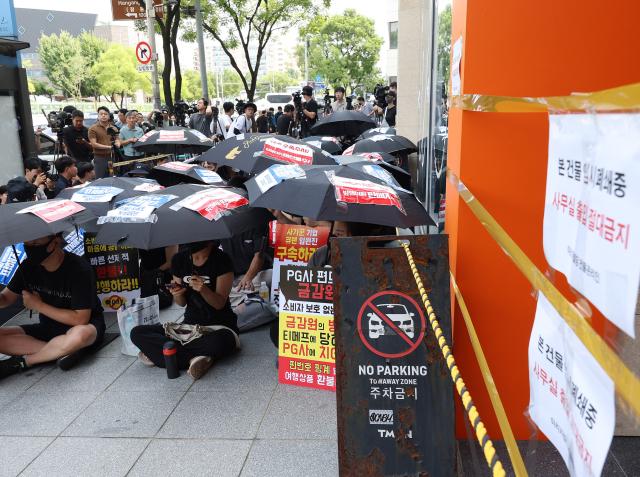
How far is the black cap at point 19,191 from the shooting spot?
6.34 meters

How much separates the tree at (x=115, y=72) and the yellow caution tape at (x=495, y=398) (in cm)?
6423

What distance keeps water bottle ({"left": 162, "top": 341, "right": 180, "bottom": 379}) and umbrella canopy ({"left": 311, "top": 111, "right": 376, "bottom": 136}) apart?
25.9ft

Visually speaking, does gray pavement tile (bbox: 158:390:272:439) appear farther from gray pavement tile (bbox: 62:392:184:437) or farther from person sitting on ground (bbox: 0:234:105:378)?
person sitting on ground (bbox: 0:234:105:378)

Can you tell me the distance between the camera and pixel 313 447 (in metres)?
3.65

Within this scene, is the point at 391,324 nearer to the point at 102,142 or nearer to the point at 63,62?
the point at 102,142

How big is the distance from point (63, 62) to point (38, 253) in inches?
2439

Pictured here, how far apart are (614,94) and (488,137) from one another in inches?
75.5

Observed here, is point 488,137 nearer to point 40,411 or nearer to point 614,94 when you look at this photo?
point 614,94

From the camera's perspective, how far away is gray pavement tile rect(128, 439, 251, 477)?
3.47 metres

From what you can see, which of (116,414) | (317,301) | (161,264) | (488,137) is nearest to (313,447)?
(317,301)

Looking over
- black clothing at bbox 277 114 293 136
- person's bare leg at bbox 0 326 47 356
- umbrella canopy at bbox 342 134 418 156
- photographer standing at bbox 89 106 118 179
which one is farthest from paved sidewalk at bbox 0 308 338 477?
black clothing at bbox 277 114 293 136

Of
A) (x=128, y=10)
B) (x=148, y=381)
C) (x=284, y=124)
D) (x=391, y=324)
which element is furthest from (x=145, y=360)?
(x=128, y=10)

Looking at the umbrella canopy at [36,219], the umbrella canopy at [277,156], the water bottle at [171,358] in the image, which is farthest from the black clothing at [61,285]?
the umbrella canopy at [277,156]

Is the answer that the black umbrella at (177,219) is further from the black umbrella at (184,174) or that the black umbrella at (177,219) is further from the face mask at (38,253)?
the black umbrella at (184,174)
